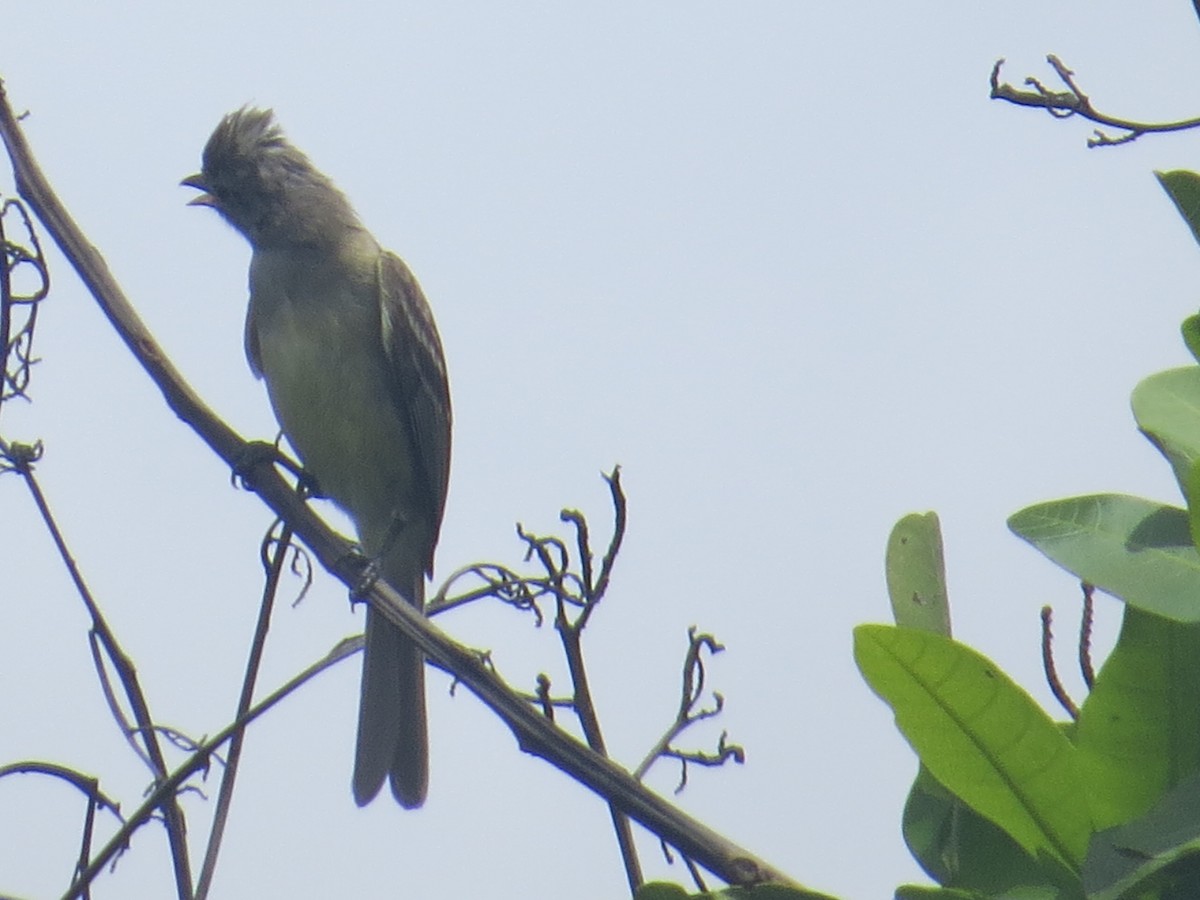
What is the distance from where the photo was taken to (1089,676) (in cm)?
163

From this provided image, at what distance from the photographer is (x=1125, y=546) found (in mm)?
1487

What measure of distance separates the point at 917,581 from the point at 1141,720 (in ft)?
0.97

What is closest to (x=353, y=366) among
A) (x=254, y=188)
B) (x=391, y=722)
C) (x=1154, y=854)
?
(x=254, y=188)

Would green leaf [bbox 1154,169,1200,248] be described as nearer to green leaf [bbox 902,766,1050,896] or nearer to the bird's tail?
green leaf [bbox 902,766,1050,896]

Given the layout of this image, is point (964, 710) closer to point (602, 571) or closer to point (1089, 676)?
point (1089, 676)

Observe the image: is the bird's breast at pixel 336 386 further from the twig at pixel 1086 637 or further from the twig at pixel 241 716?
the twig at pixel 1086 637

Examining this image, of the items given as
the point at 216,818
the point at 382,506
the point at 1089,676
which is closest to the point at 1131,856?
the point at 1089,676

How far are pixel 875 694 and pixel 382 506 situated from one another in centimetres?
407

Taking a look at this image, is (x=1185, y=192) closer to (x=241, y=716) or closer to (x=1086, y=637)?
(x=1086, y=637)

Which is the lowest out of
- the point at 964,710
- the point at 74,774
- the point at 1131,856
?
the point at 1131,856

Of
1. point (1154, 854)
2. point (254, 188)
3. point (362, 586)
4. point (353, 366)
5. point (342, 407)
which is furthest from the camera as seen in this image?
point (254, 188)

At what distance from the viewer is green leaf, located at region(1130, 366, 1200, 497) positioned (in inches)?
59.9

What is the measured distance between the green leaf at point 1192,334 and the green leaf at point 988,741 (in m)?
0.41

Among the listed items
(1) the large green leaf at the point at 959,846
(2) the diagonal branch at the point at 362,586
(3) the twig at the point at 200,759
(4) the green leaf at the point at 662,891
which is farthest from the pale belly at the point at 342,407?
(4) the green leaf at the point at 662,891
